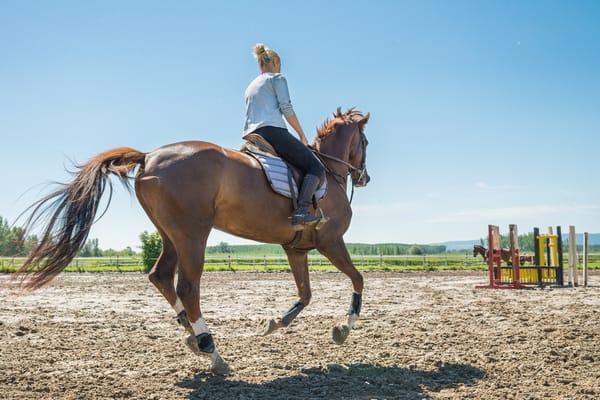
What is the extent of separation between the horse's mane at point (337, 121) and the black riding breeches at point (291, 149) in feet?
4.33

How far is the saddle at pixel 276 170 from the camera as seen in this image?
6000 mm

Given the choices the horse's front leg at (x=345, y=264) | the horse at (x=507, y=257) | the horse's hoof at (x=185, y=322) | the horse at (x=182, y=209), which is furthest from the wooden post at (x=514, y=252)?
the horse's hoof at (x=185, y=322)

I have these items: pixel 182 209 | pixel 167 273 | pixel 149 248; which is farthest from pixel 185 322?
pixel 149 248

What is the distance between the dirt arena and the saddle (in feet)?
5.92

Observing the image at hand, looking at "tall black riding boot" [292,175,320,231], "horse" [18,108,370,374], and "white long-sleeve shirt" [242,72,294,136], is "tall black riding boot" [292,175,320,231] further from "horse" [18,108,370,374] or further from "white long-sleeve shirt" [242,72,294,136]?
"white long-sleeve shirt" [242,72,294,136]

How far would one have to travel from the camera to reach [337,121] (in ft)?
25.6

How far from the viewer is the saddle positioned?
19.7ft

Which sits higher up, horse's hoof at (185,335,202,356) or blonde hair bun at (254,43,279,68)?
blonde hair bun at (254,43,279,68)

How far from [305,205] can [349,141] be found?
1933 millimetres

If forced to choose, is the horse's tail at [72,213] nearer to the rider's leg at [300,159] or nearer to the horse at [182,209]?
the horse at [182,209]

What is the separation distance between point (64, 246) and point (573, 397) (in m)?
4.60

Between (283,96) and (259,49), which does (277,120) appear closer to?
(283,96)

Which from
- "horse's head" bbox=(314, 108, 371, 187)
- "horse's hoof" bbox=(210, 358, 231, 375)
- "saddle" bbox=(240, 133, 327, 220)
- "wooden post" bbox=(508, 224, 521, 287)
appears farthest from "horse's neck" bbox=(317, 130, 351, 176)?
"wooden post" bbox=(508, 224, 521, 287)

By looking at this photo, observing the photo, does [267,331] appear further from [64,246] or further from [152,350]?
[64,246]
